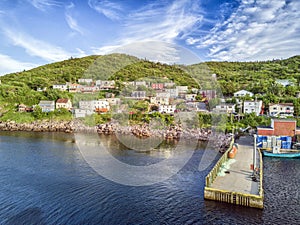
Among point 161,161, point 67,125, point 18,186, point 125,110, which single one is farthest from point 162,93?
point 18,186

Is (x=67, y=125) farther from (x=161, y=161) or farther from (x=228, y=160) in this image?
(x=228, y=160)

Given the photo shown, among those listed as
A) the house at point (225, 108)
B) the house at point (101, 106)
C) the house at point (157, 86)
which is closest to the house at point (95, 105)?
the house at point (101, 106)

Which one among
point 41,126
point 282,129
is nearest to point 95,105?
point 41,126

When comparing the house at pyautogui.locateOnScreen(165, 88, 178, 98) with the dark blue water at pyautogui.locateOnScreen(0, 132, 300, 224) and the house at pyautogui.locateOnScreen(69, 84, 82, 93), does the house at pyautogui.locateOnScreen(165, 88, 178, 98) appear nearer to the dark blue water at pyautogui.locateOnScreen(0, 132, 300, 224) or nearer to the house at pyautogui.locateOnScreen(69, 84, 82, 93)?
the house at pyautogui.locateOnScreen(69, 84, 82, 93)

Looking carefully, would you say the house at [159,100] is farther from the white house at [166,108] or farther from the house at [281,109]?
the house at [281,109]

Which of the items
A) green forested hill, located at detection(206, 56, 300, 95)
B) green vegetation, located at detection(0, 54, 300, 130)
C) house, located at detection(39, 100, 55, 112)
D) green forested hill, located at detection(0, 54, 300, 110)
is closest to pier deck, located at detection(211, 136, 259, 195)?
green vegetation, located at detection(0, 54, 300, 130)

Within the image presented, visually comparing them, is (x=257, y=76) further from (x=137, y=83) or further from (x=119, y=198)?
(x=119, y=198)
